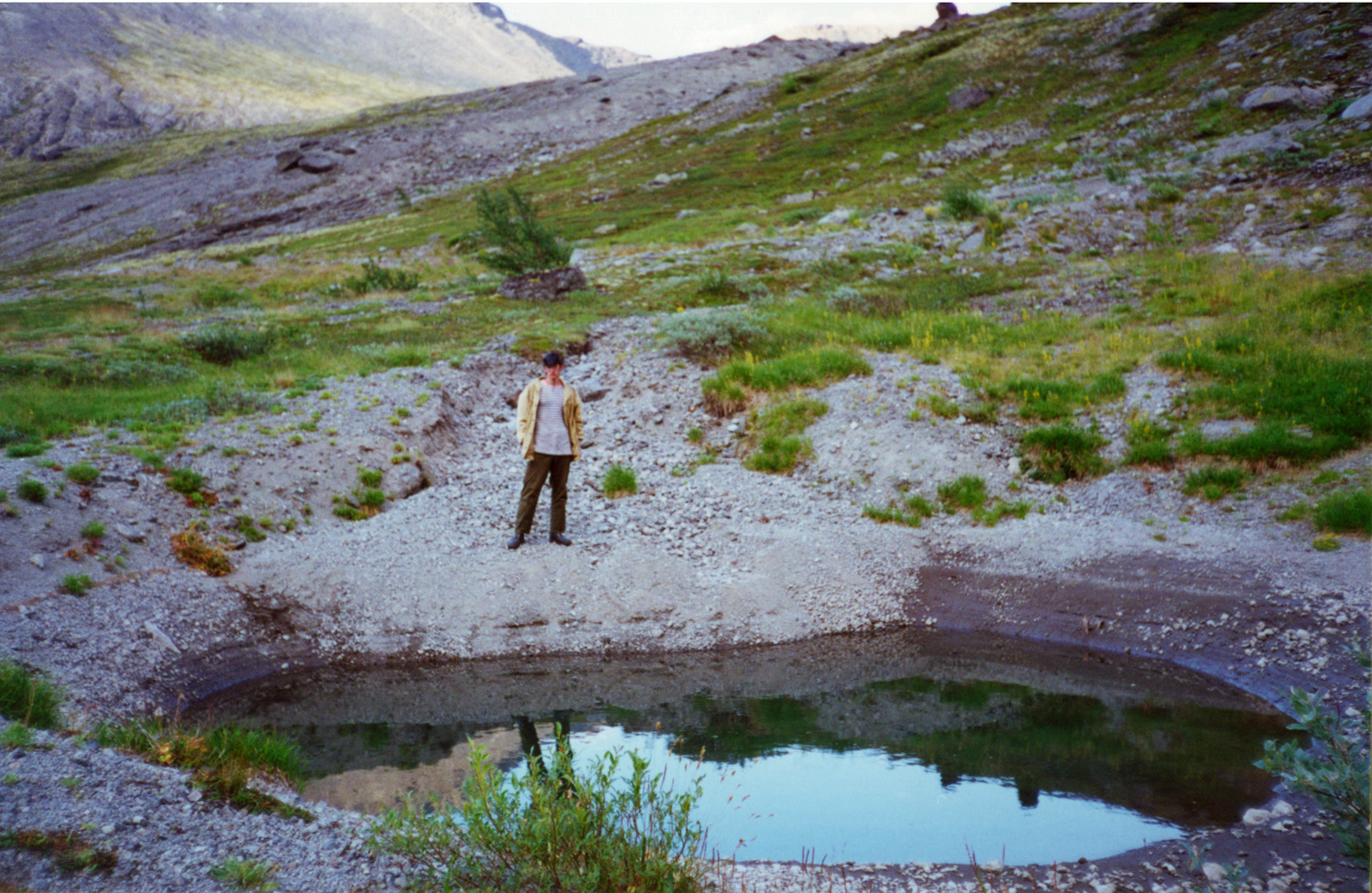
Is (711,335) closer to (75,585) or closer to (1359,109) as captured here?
(75,585)

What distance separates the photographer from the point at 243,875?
243 inches

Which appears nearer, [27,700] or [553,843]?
[553,843]

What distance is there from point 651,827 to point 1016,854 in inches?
150

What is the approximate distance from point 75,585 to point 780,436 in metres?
13.6

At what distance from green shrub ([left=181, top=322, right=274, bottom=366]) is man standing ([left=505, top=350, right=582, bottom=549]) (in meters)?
15.6

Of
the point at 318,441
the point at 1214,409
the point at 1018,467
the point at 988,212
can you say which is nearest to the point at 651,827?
the point at 1018,467

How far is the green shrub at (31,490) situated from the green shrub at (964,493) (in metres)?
16.3

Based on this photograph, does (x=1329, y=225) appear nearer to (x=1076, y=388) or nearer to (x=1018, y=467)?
(x=1076, y=388)

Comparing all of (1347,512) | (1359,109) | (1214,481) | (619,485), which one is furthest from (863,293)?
(1359,109)

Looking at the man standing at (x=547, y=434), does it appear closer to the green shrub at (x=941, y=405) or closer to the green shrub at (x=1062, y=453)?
the green shrub at (x=941, y=405)

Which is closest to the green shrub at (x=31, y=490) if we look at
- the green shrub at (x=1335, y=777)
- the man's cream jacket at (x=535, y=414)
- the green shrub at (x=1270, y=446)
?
the man's cream jacket at (x=535, y=414)

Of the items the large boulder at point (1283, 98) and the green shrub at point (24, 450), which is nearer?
the green shrub at point (24, 450)

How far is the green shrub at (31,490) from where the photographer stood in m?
12.4

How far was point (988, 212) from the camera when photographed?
118 feet
